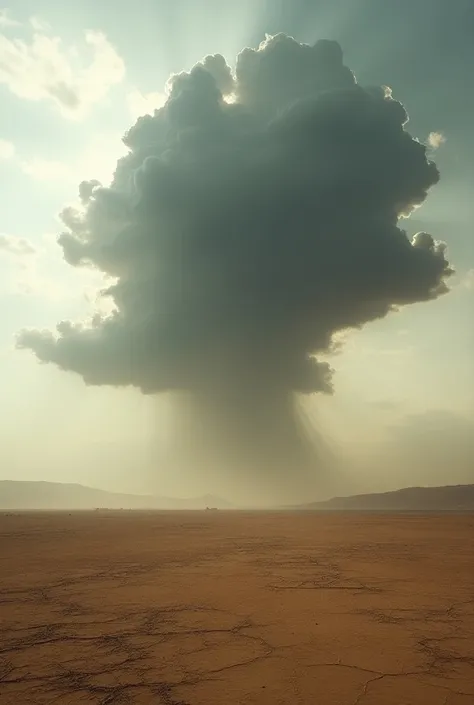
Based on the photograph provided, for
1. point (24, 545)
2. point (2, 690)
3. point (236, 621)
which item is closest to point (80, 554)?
point (24, 545)

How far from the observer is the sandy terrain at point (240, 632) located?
11.5 ft

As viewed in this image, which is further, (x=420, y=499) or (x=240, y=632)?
(x=420, y=499)

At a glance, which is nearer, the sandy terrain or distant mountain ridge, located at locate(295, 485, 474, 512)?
the sandy terrain

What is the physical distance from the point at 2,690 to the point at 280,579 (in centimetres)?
537

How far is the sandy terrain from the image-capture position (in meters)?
3.51

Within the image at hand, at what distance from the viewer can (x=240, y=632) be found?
4.95 m

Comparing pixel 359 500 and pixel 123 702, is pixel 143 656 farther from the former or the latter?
pixel 359 500

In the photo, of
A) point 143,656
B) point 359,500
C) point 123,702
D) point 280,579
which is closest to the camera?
point 123,702

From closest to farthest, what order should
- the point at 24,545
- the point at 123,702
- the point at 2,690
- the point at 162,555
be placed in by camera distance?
1. the point at 123,702
2. the point at 2,690
3. the point at 162,555
4. the point at 24,545

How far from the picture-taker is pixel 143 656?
14.0 ft

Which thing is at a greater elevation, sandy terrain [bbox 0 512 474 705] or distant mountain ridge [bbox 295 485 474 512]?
sandy terrain [bbox 0 512 474 705]

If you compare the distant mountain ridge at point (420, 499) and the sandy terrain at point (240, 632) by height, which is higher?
the sandy terrain at point (240, 632)

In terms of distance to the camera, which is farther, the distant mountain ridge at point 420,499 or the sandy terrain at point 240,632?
the distant mountain ridge at point 420,499

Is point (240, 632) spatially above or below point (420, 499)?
above
